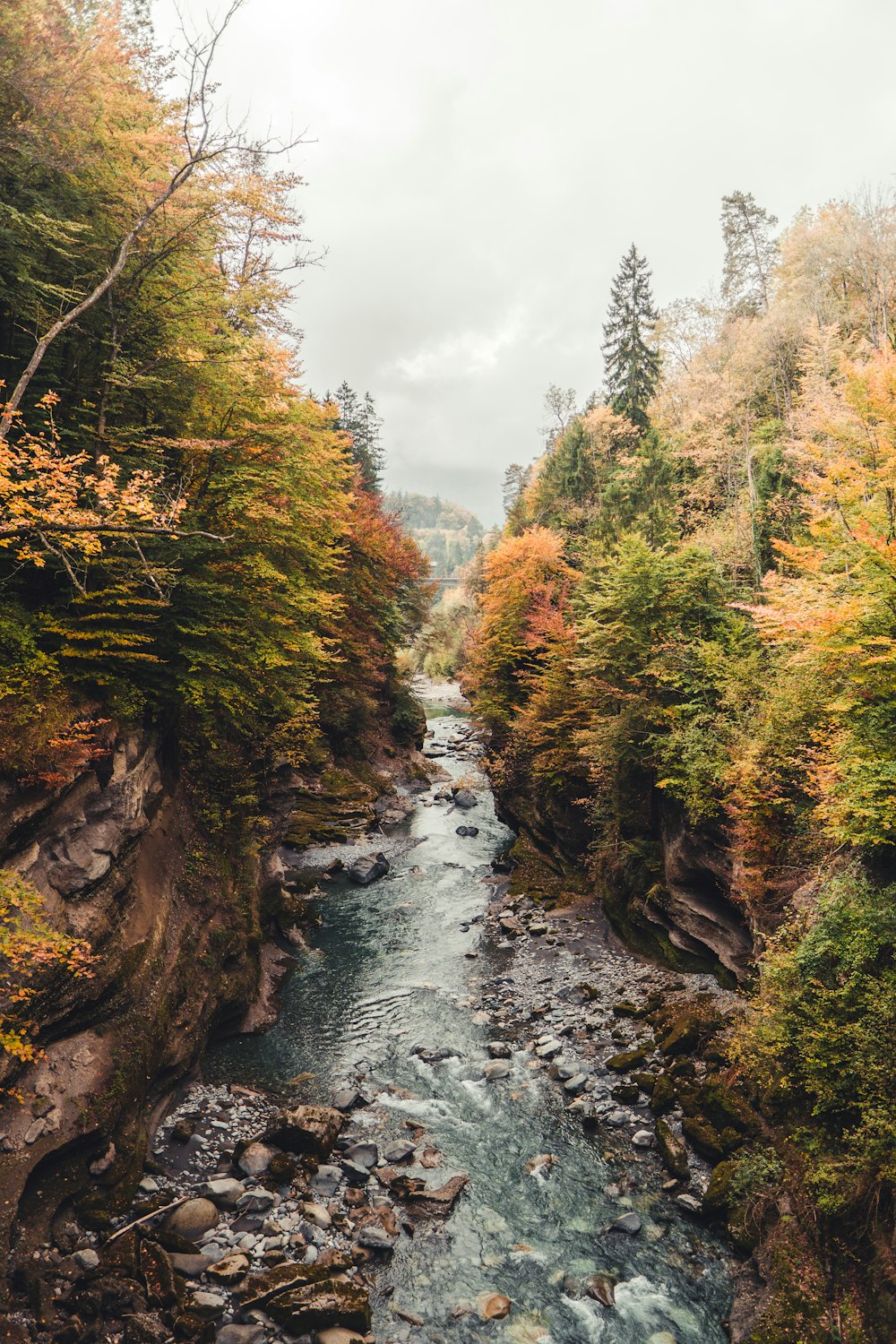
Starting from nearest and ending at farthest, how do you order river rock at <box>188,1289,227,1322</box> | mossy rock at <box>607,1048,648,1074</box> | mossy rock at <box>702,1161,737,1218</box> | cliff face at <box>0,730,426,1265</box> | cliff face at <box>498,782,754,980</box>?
river rock at <box>188,1289,227,1322</box>, cliff face at <box>0,730,426,1265</box>, mossy rock at <box>702,1161,737,1218</box>, mossy rock at <box>607,1048,648,1074</box>, cliff face at <box>498,782,754,980</box>

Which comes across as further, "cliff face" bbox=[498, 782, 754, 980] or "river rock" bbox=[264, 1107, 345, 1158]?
"cliff face" bbox=[498, 782, 754, 980]

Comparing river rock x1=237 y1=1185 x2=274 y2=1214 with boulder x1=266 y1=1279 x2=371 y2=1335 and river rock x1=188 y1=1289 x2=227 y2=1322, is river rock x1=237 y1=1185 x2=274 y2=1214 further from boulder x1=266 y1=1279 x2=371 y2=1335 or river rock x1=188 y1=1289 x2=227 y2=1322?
boulder x1=266 y1=1279 x2=371 y2=1335

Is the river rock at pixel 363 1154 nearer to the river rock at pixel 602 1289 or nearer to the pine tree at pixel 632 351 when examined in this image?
the river rock at pixel 602 1289

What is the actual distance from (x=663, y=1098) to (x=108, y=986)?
412 inches

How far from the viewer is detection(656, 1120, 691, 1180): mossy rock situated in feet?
33.8

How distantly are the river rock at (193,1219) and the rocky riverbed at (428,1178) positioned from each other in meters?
0.03

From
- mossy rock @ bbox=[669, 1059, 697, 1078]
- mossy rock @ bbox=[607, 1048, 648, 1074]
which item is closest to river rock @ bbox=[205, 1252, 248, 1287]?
mossy rock @ bbox=[607, 1048, 648, 1074]

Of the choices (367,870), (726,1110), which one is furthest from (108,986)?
(367,870)

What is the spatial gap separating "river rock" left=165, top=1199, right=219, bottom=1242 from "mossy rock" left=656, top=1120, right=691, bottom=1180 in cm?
749

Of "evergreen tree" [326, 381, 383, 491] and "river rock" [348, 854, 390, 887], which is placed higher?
"evergreen tree" [326, 381, 383, 491]

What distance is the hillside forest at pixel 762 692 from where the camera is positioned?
812 centimetres

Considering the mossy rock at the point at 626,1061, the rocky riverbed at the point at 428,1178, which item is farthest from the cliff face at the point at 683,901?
the mossy rock at the point at 626,1061

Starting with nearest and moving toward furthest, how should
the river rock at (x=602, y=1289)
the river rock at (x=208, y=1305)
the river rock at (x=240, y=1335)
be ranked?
the river rock at (x=240, y=1335)
the river rock at (x=208, y=1305)
the river rock at (x=602, y=1289)

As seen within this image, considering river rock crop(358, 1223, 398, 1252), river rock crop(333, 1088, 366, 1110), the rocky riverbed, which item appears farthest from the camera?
river rock crop(333, 1088, 366, 1110)
